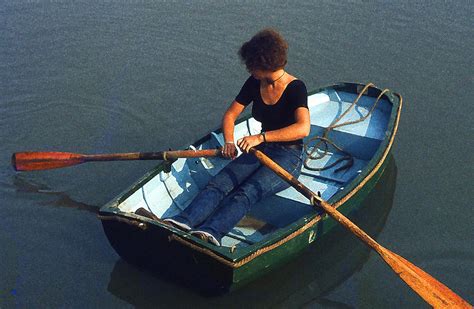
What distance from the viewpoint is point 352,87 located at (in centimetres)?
873

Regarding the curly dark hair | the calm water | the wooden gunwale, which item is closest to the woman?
the curly dark hair

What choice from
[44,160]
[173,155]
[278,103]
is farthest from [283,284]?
[44,160]

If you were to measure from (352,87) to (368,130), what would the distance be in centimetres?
104

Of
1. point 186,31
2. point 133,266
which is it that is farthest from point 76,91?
point 133,266

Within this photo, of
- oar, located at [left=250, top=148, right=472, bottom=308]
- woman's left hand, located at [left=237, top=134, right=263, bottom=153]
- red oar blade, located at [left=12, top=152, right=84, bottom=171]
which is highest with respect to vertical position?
woman's left hand, located at [left=237, top=134, right=263, bottom=153]

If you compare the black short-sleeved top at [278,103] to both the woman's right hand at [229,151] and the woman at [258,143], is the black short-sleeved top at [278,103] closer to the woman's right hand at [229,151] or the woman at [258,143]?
the woman at [258,143]

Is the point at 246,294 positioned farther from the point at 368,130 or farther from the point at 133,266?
the point at 368,130

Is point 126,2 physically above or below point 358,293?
above

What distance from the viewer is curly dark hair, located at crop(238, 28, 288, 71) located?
5602 mm

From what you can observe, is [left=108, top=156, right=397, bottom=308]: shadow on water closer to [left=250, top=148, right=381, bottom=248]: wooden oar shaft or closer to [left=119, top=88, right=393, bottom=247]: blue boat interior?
[left=119, top=88, right=393, bottom=247]: blue boat interior

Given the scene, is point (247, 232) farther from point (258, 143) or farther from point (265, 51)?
point (265, 51)

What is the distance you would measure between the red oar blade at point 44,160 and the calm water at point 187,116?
0.49 metres

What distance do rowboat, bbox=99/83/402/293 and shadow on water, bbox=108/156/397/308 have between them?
0.27m

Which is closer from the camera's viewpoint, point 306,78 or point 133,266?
point 133,266
